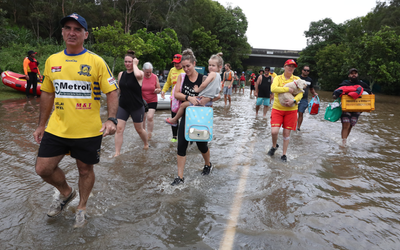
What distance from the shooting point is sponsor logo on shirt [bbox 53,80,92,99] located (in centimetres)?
280

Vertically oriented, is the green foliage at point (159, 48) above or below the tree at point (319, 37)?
below

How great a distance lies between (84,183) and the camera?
122 inches

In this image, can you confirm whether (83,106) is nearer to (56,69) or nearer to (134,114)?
(56,69)

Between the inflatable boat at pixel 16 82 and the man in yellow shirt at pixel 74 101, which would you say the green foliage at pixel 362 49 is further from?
the man in yellow shirt at pixel 74 101

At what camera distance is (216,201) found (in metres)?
3.79

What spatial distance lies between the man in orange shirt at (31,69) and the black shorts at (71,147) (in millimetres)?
10482

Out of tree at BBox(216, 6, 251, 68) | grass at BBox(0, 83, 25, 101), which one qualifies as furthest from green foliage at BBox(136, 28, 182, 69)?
tree at BBox(216, 6, 251, 68)

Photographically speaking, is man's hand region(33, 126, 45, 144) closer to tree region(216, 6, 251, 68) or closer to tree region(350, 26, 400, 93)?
tree region(350, 26, 400, 93)

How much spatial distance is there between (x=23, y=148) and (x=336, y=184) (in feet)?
20.3

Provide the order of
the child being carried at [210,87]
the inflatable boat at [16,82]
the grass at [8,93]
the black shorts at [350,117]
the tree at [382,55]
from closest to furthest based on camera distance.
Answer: the child being carried at [210,87] < the black shorts at [350,117] < the grass at [8,93] < the inflatable boat at [16,82] < the tree at [382,55]

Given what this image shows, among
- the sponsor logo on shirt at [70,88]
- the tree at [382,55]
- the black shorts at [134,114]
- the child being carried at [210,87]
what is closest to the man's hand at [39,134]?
the sponsor logo on shirt at [70,88]

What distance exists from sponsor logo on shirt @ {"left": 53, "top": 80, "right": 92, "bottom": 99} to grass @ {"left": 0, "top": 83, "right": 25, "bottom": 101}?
36.7 ft

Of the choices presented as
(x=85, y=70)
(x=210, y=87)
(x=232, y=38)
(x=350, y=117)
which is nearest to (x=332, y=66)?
(x=232, y=38)

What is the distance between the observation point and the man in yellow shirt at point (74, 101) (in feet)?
9.18
